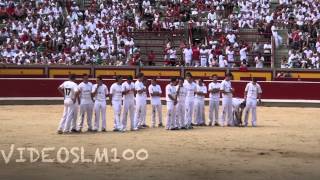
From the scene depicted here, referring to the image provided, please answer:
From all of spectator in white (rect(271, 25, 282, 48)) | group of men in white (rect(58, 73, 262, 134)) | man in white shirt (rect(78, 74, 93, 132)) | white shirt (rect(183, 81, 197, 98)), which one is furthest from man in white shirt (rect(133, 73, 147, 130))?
spectator in white (rect(271, 25, 282, 48))

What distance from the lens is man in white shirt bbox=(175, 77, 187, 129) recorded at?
1759 centimetres

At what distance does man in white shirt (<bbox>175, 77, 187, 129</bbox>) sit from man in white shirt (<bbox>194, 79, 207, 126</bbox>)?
67cm

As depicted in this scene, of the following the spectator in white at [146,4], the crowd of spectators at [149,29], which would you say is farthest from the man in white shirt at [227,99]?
the spectator in white at [146,4]

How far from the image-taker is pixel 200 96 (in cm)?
1848

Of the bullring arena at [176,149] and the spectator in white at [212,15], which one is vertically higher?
the spectator in white at [212,15]

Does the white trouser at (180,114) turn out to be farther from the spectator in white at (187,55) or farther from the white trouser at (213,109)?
the spectator in white at (187,55)

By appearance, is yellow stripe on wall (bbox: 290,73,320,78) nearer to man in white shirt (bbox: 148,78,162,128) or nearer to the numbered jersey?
man in white shirt (bbox: 148,78,162,128)

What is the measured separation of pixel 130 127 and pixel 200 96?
7.64ft

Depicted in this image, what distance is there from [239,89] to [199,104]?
863 centimetres

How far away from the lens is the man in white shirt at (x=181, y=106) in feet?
57.7

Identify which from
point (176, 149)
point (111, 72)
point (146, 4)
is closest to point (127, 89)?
point (176, 149)

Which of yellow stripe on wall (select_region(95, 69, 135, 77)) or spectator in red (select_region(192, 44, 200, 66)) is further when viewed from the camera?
spectator in red (select_region(192, 44, 200, 66))

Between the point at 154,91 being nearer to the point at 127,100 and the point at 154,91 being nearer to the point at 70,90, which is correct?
the point at 127,100

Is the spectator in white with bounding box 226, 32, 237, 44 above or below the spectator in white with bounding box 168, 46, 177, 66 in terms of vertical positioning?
above
